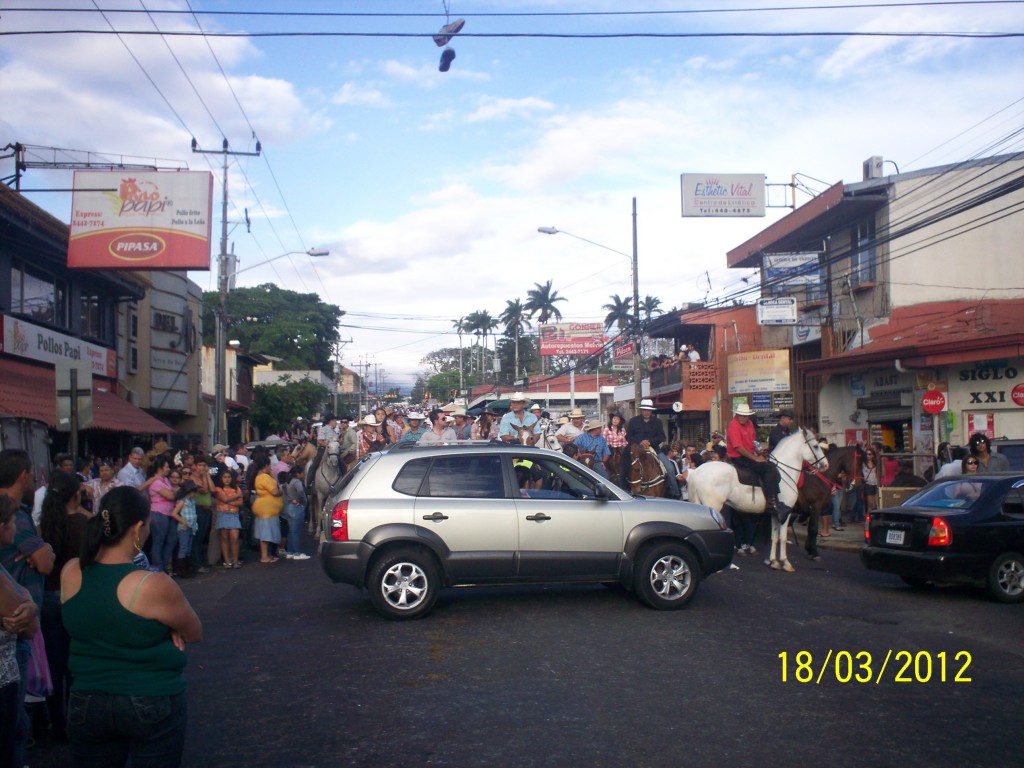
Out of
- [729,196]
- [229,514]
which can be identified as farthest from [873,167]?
[229,514]

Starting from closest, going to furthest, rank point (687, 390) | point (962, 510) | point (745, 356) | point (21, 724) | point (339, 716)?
point (21, 724), point (339, 716), point (962, 510), point (745, 356), point (687, 390)

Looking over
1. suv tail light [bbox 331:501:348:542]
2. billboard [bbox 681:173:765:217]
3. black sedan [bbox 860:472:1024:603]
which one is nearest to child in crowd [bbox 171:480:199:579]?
suv tail light [bbox 331:501:348:542]

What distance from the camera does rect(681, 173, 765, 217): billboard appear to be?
37.8 m

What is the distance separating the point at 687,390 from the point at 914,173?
1287 cm

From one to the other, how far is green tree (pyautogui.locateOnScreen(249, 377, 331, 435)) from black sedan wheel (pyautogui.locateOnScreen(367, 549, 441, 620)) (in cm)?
3913

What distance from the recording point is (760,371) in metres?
32.1

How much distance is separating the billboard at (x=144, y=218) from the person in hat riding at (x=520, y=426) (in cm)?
931

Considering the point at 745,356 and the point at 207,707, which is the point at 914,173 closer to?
the point at 745,356

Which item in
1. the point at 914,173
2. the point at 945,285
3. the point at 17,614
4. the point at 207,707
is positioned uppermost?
the point at 914,173

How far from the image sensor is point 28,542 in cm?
527

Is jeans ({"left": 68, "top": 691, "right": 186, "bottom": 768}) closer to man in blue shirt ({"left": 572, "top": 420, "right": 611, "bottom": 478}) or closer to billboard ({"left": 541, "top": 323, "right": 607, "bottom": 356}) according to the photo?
man in blue shirt ({"left": 572, "top": 420, "right": 611, "bottom": 478})

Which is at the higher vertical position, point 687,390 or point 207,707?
point 687,390

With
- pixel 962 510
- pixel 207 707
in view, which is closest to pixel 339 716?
pixel 207 707
